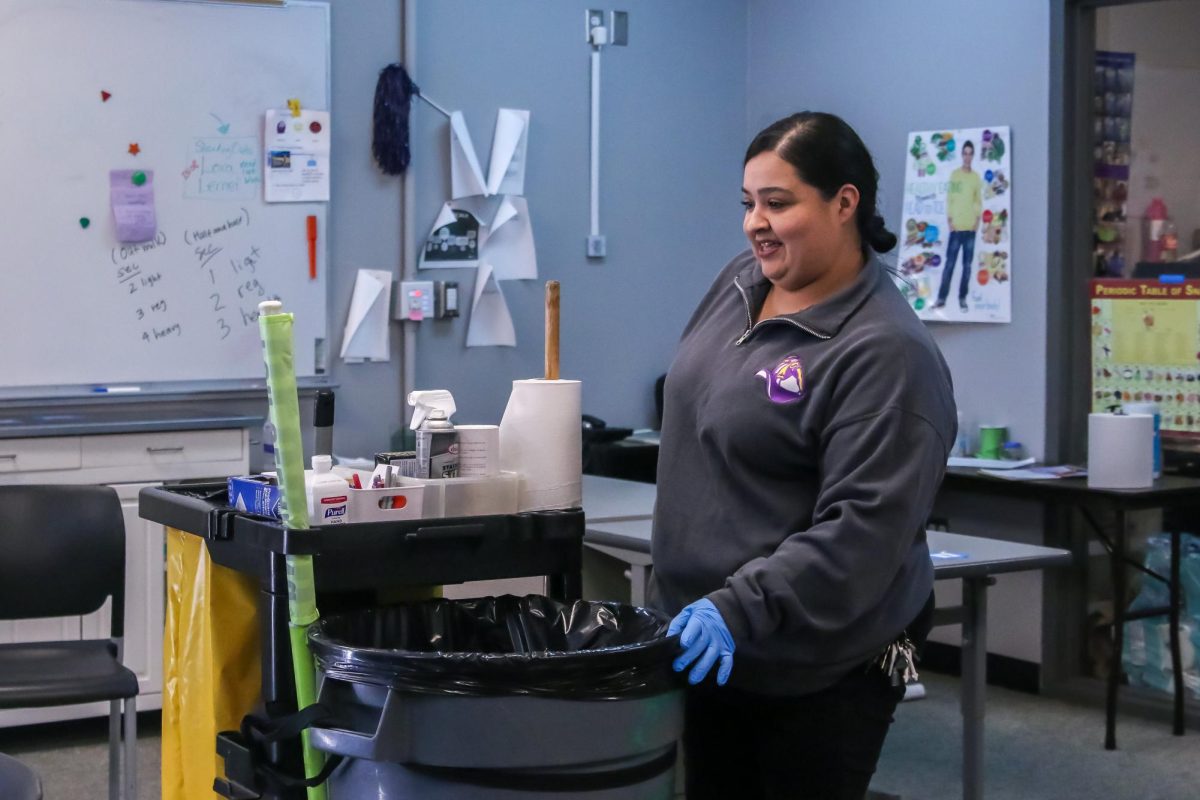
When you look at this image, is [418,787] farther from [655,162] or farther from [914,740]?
[655,162]

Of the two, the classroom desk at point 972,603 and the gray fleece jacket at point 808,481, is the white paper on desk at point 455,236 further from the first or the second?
the gray fleece jacket at point 808,481

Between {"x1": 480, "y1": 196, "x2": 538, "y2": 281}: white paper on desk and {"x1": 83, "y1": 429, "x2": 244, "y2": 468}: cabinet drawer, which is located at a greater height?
{"x1": 480, "y1": 196, "x2": 538, "y2": 281}: white paper on desk

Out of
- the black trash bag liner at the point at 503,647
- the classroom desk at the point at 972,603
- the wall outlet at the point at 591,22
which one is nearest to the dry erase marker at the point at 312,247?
the wall outlet at the point at 591,22

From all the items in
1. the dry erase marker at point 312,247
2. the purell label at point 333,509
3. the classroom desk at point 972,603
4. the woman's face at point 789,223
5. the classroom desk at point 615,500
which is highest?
the dry erase marker at point 312,247

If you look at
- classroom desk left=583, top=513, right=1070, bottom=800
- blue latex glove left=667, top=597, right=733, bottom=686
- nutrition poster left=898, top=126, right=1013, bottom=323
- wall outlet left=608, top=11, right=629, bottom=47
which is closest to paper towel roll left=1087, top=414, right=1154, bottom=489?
nutrition poster left=898, top=126, right=1013, bottom=323

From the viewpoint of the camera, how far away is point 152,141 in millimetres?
4207

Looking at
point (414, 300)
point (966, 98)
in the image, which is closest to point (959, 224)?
point (966, 98)

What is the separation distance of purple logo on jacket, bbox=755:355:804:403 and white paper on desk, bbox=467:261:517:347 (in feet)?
10.2

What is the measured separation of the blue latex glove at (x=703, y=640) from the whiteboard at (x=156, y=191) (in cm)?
299

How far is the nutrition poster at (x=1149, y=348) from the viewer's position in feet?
13.7

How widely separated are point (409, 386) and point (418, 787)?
10.9 feet

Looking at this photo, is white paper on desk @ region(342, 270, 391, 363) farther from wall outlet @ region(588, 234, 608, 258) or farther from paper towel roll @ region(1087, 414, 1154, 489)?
paper towel roll @ region(1087, 414, 1154, 489)

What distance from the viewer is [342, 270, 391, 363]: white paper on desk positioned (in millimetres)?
4559

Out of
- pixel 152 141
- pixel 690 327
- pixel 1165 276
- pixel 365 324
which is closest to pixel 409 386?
pixel 365 324
